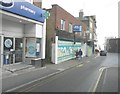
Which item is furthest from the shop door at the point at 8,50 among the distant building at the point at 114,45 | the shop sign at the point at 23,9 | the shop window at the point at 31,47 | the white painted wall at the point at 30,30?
the distant building at the point at 114,45

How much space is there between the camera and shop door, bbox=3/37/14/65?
21.0 metres

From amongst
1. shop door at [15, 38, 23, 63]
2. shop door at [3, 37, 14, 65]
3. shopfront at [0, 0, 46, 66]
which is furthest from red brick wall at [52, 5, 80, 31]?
shop door at [3, 37, 14, 65]

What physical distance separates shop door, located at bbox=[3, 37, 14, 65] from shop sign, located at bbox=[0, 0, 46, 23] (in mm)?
2373

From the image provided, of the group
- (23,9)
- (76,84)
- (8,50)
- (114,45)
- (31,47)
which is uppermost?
(23,9)

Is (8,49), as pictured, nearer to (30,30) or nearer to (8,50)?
(8,50)

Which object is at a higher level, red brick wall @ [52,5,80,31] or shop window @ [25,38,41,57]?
red brick wall @ [52,5,80,31]

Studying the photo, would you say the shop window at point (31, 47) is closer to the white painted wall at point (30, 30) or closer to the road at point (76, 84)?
the white painted wall at point (30, 30)

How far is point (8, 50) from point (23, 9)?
3.46m

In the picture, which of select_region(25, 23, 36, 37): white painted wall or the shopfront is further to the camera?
select_region(25, 23, 36, 37): white painted wall

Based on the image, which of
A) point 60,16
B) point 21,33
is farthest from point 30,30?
point 60,16

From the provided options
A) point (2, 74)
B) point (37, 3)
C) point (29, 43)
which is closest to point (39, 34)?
point (29, 43)

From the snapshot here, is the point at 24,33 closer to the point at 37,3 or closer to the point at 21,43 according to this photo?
the point at 21,43

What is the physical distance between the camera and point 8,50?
21.6m

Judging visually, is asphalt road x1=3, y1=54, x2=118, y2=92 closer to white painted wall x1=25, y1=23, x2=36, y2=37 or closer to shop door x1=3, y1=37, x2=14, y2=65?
shop door x1=3, y1=37, x2=14, y2=65
